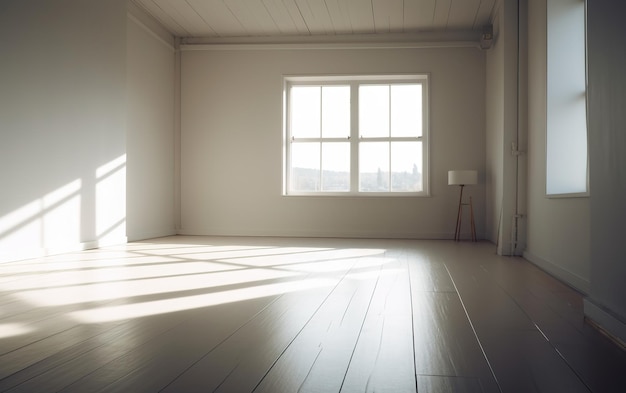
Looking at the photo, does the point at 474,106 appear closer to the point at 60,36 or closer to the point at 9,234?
the point at 60,36

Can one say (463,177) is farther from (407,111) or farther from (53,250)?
(53,250)

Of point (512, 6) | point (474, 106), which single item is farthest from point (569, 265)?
point (474, 106)

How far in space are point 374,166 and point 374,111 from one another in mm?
830

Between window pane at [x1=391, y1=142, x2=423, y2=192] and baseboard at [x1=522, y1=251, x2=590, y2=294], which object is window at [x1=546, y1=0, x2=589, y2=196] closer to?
baseboard at [x1=522, y1=251, x2=590, y2=294]

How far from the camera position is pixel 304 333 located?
2.08m

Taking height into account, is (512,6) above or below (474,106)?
above

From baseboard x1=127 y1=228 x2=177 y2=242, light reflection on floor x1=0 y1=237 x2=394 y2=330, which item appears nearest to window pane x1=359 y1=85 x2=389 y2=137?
light reflection on floor x1=0 y1=237 x2=394 y2=330

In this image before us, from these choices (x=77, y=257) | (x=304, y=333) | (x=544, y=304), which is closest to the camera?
(x=304, y=333)

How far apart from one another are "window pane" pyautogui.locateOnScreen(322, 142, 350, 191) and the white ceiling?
166 centimetres

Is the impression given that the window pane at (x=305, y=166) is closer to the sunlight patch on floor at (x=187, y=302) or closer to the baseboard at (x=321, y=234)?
the baseboard at (x=321, y=234)

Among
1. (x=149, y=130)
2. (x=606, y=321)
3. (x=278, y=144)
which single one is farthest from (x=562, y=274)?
(x=149, y=130)

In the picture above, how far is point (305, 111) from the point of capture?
773cm

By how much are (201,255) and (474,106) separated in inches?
177

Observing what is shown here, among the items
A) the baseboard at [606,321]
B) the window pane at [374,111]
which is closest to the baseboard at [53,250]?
the window pane at [374,111]
